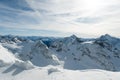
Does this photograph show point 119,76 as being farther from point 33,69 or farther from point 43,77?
point 33,69

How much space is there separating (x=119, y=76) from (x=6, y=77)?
1487 centimetres

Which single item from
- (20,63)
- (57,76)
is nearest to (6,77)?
(20,63)

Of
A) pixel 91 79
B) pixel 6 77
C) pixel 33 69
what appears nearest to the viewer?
pixel 91 79

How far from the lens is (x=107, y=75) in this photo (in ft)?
101

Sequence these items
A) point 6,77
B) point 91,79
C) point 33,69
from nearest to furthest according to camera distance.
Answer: point 91,79 → point 6,77 → point 33,69

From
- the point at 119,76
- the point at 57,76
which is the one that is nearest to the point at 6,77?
the point at 57,76

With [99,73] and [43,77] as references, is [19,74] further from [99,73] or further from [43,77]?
[99,73]

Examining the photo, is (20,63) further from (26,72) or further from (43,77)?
(43,77)

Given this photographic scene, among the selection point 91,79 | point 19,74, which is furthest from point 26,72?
point 91,79

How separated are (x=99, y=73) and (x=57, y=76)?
19.1ft

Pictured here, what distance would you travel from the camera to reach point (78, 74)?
3164 centimetres

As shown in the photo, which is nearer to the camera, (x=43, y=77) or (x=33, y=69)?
(x=43, y=77)

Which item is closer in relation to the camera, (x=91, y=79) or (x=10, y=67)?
(x=91, y=79)

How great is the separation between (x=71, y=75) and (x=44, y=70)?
411cm
